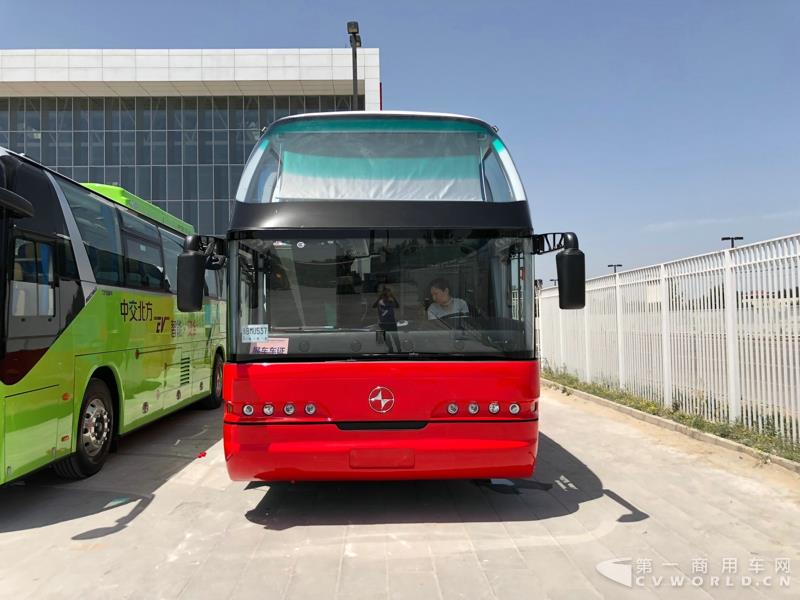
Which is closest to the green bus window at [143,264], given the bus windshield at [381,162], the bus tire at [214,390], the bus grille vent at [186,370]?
the bus grille vent at [186,370]

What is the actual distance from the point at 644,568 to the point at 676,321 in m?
5.92

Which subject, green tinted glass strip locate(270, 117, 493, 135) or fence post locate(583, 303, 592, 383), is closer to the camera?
green tinted glass strip locate(270, 117, 493, 135)

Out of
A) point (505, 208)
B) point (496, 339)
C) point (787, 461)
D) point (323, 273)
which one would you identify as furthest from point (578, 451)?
point (323, 273)

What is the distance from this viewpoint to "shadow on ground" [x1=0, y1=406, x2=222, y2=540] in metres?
5.19

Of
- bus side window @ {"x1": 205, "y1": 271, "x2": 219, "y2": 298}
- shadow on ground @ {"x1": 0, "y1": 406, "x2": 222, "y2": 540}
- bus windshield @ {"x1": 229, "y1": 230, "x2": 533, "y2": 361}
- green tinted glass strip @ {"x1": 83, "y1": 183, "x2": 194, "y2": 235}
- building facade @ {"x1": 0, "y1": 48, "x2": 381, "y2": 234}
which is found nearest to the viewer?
bus windshield @ {"x1": 229, "y1": 230, "x2": 533, "y2": 361}

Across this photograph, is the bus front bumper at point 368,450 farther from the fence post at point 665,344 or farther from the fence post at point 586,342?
the fence post at point 586,342

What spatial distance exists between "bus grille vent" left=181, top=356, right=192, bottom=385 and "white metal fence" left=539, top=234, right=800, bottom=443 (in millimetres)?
7807

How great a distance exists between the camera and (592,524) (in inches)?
190

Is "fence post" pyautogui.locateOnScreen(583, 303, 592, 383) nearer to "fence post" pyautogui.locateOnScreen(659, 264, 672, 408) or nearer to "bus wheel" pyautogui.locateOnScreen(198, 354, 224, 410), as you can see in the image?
"fence post" pyautogui.locateOnScreen(659, 264, 672, 408)

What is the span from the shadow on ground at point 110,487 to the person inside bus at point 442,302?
3188 millimetres

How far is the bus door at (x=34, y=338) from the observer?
16.1 ft

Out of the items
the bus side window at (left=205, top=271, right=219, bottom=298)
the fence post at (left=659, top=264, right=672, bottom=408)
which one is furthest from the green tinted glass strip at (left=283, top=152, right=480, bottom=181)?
the bus side window at (left=205, top=271, right=219, bottom=298)

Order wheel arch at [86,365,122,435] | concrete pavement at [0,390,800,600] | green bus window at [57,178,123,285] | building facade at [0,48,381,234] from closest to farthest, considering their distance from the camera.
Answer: concrete pavement at [0,390,800,600], green bus window at [57,178,123,285], wheel arch at [86,365,122,435], building facade at [0,48,381,234]

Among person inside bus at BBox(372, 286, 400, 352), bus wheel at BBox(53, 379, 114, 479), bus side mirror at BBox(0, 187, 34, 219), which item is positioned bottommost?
bus wheel at BBox(53, 379, 114, 479)
